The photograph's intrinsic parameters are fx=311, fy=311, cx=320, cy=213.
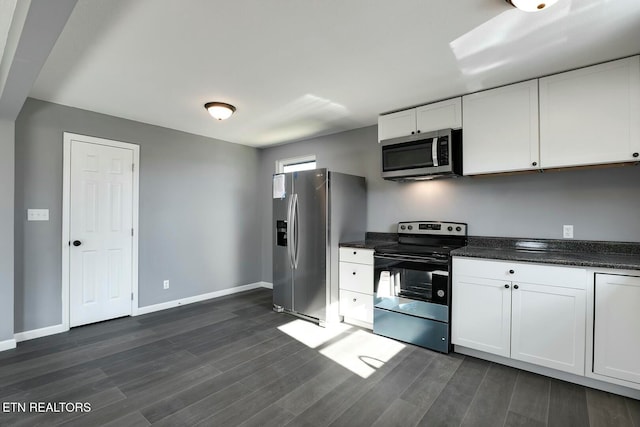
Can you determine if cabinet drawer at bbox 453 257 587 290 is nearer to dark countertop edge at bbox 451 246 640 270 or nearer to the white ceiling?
dark countertop edge at bbox 451 246 640 270

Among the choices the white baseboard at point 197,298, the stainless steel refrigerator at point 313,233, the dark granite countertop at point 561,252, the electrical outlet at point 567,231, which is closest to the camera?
the dark granite countertop at point 561,252

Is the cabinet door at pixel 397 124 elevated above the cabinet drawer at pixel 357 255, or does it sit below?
above

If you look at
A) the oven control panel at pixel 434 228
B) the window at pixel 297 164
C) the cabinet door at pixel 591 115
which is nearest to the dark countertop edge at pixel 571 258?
the oven control panel at pixel 434 228

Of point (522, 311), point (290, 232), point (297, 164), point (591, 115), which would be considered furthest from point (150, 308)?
point (591, 115)

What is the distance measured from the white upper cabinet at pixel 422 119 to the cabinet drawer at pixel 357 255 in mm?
1253

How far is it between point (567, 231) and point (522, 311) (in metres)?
0.88

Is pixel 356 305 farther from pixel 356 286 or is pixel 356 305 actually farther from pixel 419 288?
pixel 419 288

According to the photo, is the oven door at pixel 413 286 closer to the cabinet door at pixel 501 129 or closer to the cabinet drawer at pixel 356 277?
the cabinet drawer at pixel 356 277

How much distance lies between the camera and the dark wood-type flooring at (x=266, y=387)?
6.21 ft

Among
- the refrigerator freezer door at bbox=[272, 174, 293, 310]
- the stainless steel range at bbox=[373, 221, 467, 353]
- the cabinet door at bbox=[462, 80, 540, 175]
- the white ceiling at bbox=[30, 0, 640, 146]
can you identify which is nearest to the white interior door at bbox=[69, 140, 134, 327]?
the white ceiling at bbox=[30, 0, 640, 146]

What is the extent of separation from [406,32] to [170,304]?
13.4 feet

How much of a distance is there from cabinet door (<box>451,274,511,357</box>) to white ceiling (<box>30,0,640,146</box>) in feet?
5.65

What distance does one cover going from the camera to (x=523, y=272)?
238 centimetres

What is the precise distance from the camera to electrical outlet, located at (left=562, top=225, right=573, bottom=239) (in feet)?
8.74
